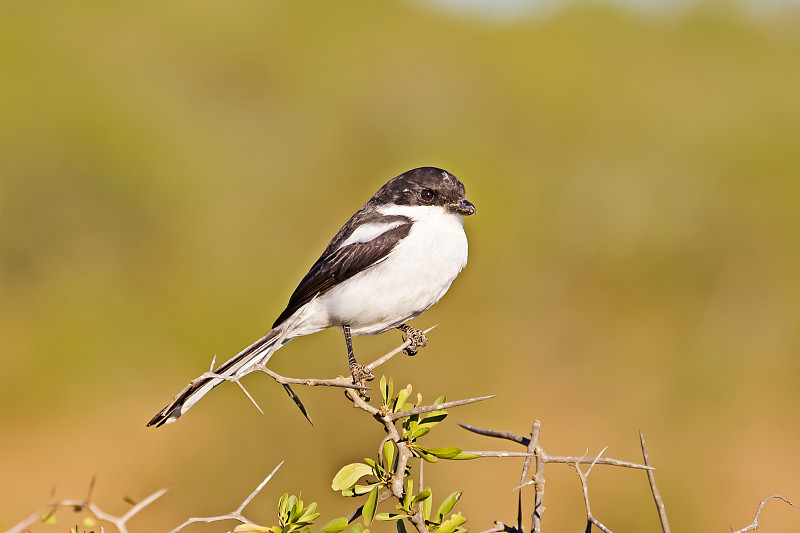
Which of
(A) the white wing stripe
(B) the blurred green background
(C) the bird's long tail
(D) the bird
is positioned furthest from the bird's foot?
(B) the blurred green background

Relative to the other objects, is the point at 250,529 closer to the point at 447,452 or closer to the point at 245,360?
the point at 447,452

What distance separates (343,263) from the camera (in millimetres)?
4301

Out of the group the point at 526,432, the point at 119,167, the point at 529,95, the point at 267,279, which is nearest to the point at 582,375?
the point at 526,432

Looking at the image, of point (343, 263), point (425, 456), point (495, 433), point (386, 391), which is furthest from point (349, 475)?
point (343, 263)

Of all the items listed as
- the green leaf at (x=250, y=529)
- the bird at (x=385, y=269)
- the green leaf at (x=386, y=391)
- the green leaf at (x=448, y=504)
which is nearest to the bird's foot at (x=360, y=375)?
the bird at (x=385, y=269)

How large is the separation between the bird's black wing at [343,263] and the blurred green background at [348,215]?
8.86 feet

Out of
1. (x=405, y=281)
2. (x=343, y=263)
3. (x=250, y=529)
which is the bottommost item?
(x=250, y=529)

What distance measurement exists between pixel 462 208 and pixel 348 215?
20.0 feet

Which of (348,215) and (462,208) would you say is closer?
(462,208)

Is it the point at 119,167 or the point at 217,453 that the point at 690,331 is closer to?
the point at 217,453

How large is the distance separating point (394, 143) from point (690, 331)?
4.93 meters

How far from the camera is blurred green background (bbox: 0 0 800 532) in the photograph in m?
8.34

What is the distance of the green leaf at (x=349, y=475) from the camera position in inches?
97.8

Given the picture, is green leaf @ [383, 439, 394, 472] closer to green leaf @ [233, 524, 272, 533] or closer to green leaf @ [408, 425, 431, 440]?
green leaf @ [408, 425, 431, 440]
